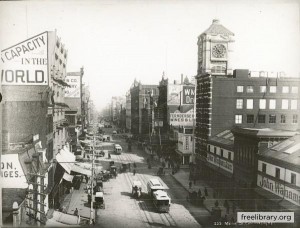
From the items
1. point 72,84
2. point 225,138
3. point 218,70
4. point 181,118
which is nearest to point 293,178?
point 225,138

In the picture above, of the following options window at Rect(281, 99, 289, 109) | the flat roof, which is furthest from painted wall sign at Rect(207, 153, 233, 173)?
window at Rect(281, 99, 289, 109)

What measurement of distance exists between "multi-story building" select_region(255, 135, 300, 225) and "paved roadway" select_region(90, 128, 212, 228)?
416 cm

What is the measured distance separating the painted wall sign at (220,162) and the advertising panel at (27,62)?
16907 mm

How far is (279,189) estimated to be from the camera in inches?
834

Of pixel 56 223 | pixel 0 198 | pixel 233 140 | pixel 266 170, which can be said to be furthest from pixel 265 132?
pixel 0 198

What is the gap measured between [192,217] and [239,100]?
508 inches

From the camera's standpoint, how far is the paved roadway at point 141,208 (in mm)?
20531

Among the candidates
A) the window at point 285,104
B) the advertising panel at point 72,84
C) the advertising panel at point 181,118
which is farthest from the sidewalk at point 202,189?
the advertising panel at point 181,118

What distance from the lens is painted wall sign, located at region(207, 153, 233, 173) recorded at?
28188 millimetres

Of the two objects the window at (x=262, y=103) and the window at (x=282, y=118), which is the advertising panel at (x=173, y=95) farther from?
the window at (x=282, y=118)

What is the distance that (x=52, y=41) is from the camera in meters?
18.9

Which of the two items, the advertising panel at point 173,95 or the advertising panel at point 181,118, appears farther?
the advertising panel at point 173,95

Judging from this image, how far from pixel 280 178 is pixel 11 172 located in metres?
15.6

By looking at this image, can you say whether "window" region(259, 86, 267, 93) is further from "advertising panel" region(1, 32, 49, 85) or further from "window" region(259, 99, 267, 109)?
"advertising panel" region(1, 32, 49, 85)
